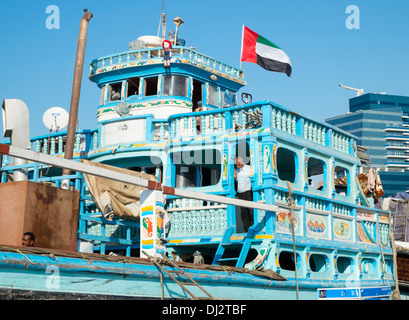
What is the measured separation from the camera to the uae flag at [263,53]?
13.7 metres

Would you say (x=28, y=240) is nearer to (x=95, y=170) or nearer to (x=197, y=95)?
(x=95, y=170)

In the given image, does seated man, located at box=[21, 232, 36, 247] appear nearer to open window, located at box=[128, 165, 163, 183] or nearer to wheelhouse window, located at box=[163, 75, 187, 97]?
open window, located at box=[128, 165, 163, 183]

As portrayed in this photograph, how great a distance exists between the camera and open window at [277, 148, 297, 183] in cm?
1421

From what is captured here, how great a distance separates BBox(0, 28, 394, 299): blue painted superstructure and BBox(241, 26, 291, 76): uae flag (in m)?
1.87

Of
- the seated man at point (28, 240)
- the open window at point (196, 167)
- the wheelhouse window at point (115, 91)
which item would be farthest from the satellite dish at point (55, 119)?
the seated man at point (28, 240)

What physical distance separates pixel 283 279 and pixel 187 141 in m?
3.79

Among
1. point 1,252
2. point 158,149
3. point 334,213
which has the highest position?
point 158,149

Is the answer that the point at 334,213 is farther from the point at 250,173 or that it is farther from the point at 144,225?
the point at 144,225

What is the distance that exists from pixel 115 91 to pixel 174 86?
6.06 feet

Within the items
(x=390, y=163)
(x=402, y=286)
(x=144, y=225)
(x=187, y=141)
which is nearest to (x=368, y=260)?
(x=402, y=286)

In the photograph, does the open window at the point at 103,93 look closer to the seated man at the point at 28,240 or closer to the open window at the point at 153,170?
the open window at the point at 153,170

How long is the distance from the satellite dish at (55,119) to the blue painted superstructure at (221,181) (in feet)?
0.82

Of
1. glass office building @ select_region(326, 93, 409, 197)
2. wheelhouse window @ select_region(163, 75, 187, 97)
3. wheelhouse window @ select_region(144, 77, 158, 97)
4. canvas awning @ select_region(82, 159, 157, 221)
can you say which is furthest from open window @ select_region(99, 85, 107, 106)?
glass office building @ select_region(326, 93, 409, 197)
